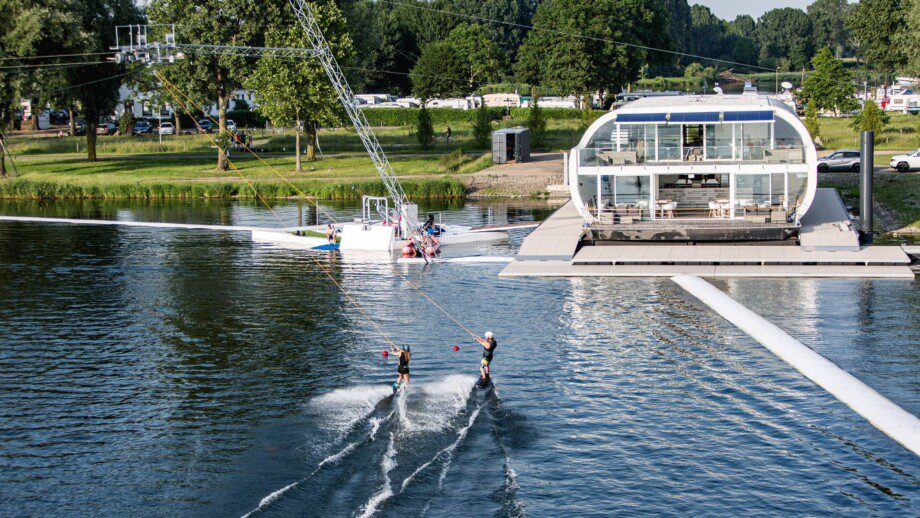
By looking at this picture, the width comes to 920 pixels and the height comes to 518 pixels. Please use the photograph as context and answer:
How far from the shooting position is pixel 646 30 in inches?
6737

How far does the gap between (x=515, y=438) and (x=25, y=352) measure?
2165cm

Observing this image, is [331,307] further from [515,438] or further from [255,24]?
[255,24]

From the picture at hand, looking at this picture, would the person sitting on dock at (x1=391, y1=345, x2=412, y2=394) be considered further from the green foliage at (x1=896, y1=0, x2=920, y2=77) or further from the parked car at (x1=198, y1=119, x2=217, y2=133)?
the parked car at (x1=198, y1=119, x2=217, y2=133)

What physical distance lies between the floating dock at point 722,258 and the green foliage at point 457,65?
112 m

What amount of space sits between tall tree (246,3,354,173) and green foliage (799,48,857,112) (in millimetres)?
58219

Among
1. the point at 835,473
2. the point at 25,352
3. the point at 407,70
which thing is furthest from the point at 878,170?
the point at 407,70

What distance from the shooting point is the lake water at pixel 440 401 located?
26.0 meters

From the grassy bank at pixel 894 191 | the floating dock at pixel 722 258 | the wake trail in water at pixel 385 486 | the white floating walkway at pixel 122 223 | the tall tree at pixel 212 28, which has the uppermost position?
the tall tree at pixel 212 28

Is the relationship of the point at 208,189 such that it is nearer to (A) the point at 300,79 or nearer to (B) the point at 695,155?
(A) the point at 300,79

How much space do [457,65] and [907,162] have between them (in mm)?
97990

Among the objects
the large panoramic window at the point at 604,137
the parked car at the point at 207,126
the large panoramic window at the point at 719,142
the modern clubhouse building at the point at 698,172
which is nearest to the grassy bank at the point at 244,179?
the large panoramic window at the point at 604,137

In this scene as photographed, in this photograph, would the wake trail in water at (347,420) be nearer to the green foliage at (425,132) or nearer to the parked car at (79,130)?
the green foliage at (425,132)

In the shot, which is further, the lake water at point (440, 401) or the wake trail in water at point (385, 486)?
the lake water at point (440, 401)

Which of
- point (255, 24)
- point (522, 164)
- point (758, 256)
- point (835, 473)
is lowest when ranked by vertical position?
point (835, 473)
